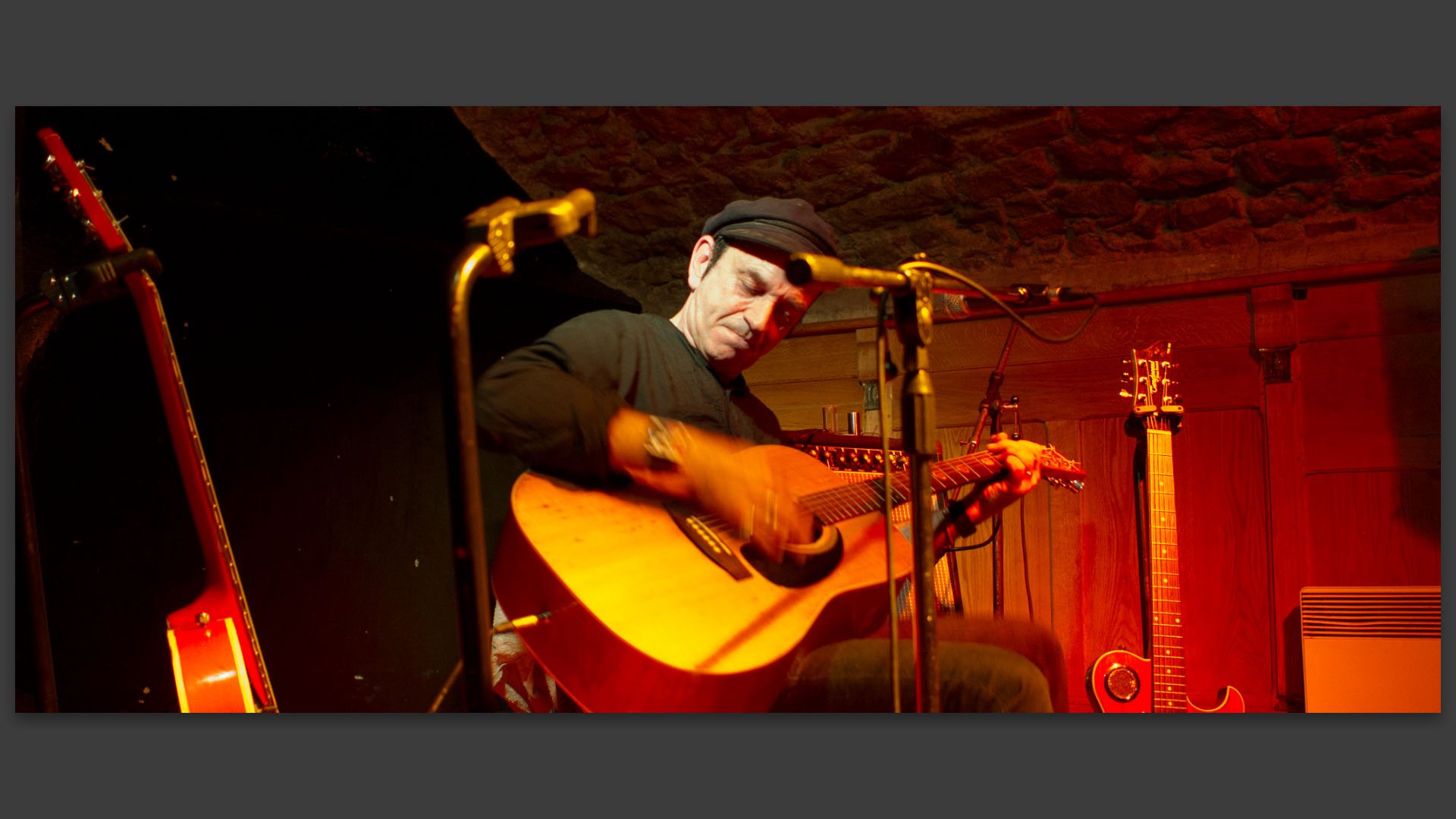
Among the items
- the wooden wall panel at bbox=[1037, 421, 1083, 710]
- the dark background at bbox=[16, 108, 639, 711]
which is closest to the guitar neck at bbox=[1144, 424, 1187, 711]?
the wooden wall panel at bbox=[1037, 421, 1083, 710]

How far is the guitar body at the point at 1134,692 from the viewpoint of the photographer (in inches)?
76.7

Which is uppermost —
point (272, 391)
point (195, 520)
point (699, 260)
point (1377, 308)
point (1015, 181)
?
point (1015, 181)

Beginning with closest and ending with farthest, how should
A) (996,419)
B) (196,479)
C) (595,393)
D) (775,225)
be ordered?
(196,479)
(595,393)
(775,225)
(996,419)

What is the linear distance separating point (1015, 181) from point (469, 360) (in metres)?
1.52

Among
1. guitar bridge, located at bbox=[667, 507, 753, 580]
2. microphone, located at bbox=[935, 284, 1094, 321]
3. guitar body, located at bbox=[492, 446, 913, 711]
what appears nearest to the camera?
guitar body, located at bbox=[492, 446, 913, 711]

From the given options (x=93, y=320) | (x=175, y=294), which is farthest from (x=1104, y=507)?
(x=93, y=320)

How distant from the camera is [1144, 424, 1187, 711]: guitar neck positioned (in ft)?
6.35

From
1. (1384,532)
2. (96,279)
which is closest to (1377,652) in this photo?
(1384,532)

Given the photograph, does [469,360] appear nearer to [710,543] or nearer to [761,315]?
[710,543]

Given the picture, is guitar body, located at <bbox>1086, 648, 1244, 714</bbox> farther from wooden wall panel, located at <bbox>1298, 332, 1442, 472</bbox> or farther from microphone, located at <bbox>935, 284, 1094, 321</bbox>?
microphone, located at <bbox>935, 284, 1094, 321</bbox>

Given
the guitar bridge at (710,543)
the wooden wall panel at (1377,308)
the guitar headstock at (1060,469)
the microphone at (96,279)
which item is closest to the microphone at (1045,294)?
the guitar headstock at (1060,469)

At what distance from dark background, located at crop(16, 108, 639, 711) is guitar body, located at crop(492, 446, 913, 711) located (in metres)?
0.29

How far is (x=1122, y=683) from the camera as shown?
6.48 ft

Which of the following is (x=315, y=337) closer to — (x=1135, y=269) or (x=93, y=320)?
(x=93, y=320)
